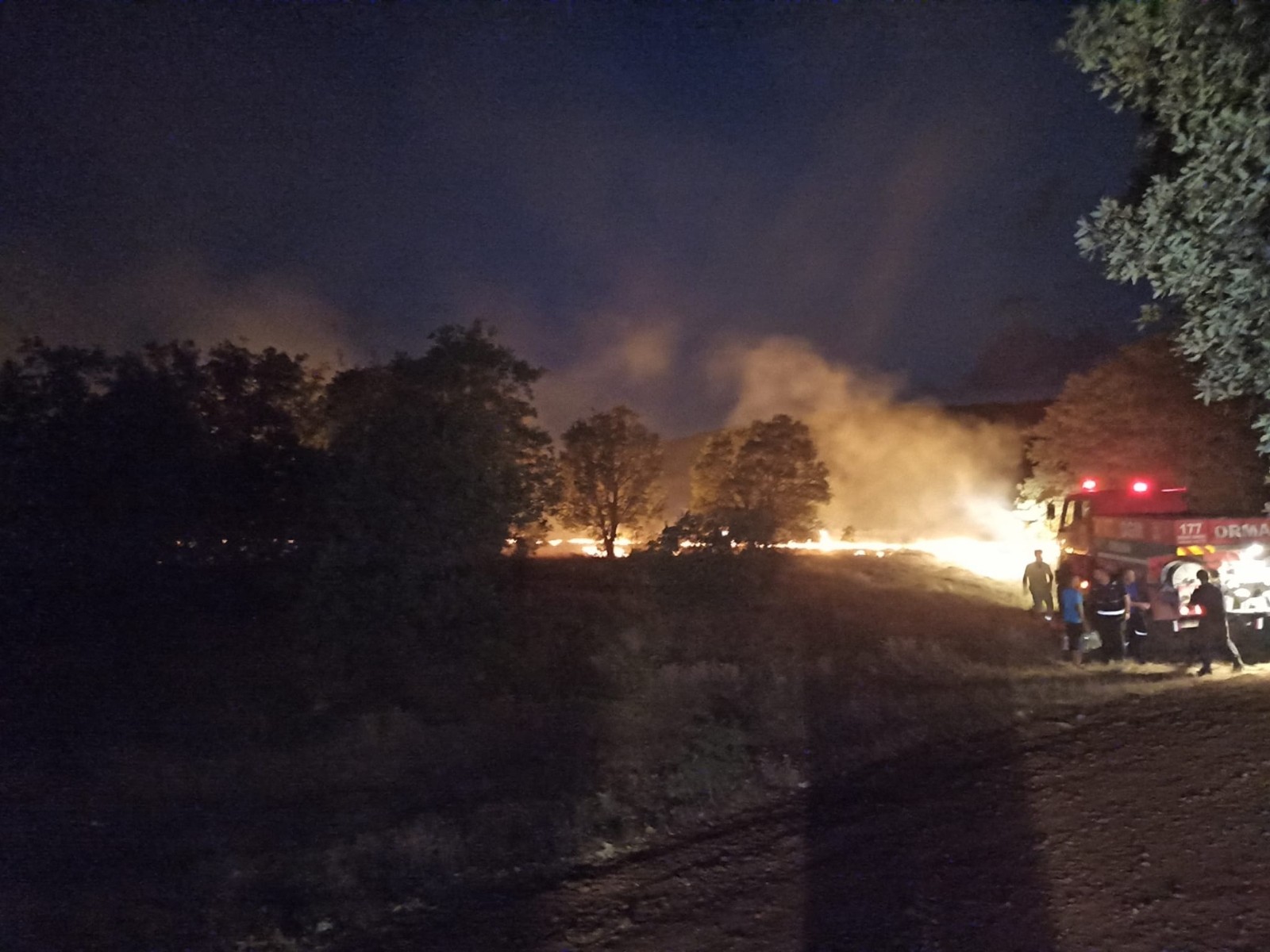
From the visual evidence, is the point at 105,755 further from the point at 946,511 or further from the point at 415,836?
the point at 946,511

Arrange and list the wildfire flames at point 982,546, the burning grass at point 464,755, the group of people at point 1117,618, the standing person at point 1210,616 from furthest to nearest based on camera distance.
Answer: the wildfire flames at point 982,546 → the group of people at point 1117,618 → the standing person at point 1210,616 → the burning grass at point 464,755

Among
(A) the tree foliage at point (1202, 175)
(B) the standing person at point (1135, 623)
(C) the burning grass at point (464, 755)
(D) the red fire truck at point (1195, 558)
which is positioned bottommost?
(C) the burning grass at point (464, 755)

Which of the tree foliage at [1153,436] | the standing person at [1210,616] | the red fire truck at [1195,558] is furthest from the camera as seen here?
the tree foliage at [1153,436]

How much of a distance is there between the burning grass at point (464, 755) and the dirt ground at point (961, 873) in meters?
0.65

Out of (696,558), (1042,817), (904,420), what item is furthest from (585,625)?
(904,420)

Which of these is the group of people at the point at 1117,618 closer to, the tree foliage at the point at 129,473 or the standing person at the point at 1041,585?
the standing person at the point at 1041,585

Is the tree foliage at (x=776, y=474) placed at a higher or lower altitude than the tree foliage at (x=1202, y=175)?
higher

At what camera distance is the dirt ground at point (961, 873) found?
5.09 metres

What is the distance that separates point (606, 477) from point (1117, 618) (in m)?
32.7

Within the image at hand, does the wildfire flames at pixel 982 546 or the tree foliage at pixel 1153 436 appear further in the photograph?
the wildfire flames at pixel 982 546

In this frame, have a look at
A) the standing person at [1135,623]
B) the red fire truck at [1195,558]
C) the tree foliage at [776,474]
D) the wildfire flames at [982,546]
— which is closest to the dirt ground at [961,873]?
the standing person at [1135,623]

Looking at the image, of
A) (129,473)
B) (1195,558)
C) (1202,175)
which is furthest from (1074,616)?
(129,473)

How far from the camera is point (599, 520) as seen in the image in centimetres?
4509

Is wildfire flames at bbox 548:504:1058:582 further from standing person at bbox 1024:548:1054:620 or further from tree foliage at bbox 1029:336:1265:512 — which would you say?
standing person at bbox 1024:548:1054:620
